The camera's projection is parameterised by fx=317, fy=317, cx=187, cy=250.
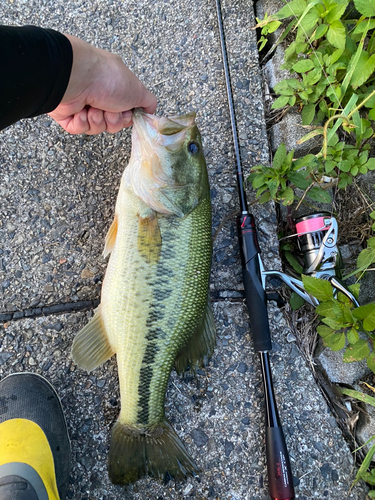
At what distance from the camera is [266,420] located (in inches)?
75.2

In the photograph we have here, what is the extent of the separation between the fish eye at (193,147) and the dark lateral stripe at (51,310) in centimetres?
113

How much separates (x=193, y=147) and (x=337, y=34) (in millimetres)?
1052

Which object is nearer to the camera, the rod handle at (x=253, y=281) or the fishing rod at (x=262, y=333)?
the fishing rod at (x=262, y=333)

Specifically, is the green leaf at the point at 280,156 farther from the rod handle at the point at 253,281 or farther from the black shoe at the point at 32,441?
the black shoe at the point at 32,441

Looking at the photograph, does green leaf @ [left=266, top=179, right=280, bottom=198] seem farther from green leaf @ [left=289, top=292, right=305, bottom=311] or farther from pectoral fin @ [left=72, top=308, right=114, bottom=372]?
pectoral fin @ [left=72, top=308, right=114, bottom=372]

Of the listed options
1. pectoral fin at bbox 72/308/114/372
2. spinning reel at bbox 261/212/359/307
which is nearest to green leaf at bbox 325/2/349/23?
spinning reel at bbox 261/212/359/307

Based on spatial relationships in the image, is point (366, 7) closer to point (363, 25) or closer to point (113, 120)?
point (363, 25)

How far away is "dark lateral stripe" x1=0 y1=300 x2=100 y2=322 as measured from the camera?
2.03 metres

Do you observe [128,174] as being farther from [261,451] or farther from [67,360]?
[261,451]

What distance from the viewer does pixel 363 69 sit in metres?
1.83

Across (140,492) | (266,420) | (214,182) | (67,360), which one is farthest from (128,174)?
(140,492)

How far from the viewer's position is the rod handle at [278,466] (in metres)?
1.76

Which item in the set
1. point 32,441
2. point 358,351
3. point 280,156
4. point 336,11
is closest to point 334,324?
point 358,351

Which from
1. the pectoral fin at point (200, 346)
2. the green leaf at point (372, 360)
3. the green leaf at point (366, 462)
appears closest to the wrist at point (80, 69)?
the pectoral fin at point (200, 346)
